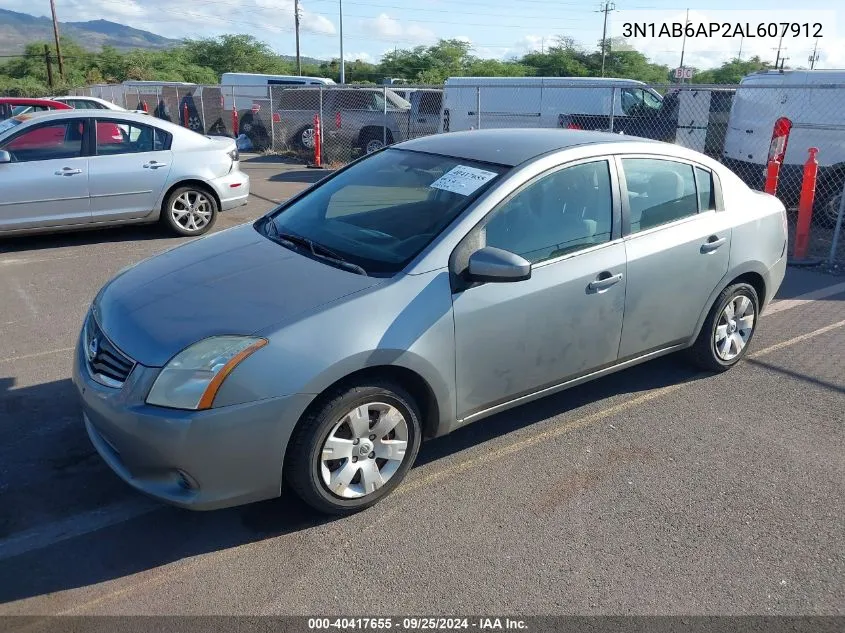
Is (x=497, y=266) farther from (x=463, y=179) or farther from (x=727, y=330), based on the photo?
(x=727, y=330)

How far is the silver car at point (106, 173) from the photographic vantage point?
7711mm

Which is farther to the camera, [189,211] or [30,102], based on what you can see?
[30,102]

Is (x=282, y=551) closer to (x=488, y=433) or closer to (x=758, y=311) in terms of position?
(x=488, y=433)

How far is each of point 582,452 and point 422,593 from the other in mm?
1444

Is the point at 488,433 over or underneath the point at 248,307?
underneath

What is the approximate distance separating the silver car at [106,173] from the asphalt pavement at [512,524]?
372 cm

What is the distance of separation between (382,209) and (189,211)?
545 cm

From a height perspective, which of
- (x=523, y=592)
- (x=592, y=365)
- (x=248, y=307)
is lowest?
(x=523, y=592)

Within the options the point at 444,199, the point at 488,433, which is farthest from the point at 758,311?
the point at 444,199

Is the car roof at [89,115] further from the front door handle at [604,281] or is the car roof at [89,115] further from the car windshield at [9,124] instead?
the front door handle at [604,281]

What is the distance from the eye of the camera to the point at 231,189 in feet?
29.5

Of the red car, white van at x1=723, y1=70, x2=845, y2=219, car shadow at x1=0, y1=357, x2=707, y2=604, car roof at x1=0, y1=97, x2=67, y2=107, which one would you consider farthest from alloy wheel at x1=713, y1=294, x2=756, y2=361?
car roof at x1=0, y1=97, x2=67, y2=107

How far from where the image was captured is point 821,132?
1002cm

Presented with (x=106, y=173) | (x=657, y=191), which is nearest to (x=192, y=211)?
(x=106, y=173)
